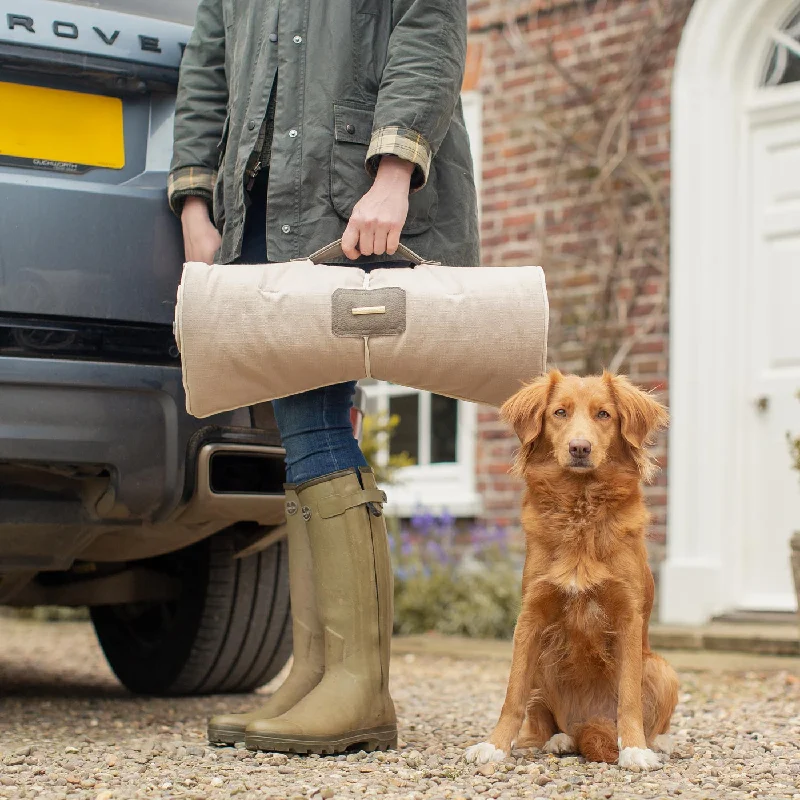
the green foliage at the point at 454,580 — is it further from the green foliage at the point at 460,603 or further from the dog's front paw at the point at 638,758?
the dog's front paw at the point at 638,758

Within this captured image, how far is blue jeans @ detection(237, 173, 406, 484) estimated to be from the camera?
2869 mm

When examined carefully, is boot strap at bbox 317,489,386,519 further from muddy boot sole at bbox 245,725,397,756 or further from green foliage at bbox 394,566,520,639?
green foliage at bbox 394,566,520,639

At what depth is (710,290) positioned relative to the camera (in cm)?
625

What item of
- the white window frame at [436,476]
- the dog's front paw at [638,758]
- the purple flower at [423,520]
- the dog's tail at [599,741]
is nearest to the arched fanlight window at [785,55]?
the white window frame at [436,476]

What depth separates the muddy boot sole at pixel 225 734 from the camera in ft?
9.29

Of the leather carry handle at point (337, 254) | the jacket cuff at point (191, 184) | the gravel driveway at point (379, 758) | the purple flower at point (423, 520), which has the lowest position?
the gravel driveway at point (379, 758)

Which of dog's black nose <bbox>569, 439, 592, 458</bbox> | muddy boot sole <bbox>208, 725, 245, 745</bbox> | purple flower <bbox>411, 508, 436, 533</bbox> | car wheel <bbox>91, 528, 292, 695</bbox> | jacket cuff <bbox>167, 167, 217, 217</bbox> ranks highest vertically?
jacket cuff <bbox>167, 167, 217, 217</bbox>

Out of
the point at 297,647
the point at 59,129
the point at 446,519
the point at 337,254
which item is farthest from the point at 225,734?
the point at 446,519

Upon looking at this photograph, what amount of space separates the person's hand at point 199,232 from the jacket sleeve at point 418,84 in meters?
0.45

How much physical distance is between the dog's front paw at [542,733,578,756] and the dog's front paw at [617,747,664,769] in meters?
0.23

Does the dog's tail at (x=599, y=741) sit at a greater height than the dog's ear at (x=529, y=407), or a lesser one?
lesser

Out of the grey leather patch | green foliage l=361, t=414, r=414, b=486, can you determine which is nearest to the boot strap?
the grey leather patch

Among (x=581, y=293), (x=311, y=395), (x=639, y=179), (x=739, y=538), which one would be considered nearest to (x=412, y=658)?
(x=739, y=538)

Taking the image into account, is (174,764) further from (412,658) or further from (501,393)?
(412,658)
